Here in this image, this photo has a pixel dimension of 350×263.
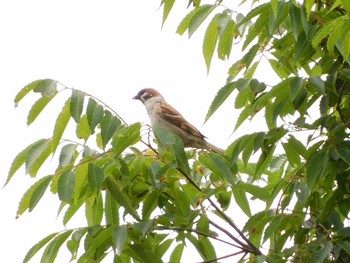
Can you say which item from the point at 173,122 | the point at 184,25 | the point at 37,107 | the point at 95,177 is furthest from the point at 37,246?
the point at 173,122

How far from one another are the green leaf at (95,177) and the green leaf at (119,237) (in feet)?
0.70

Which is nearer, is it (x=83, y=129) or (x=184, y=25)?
(x=83, y=129)

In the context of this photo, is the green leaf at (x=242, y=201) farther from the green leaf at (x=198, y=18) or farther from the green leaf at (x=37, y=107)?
the green leaf at (x=37, y=107)

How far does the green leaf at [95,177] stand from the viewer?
3.82 meters

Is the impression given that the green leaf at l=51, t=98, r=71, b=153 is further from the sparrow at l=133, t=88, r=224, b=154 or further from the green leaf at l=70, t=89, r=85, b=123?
the sparrow at l=133, t=88, r=224, b=154

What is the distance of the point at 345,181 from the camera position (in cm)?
407

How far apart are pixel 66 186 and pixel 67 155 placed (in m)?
0.30

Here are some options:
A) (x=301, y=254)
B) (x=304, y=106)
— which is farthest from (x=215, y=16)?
(x=301, y=254)

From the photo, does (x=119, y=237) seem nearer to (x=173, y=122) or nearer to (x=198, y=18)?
(x=198, y=18)

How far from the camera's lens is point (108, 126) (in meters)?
4.02

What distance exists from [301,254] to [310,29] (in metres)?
1.11

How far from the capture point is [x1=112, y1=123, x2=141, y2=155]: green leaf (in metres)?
3.87

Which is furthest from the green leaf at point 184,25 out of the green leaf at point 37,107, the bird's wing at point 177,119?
the bird's wing at point 177,119

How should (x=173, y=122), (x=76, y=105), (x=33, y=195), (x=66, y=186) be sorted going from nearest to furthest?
(x=66, y=186) < (x=33, y=195) < (x=76, y=105) < (x=173, y=122)
